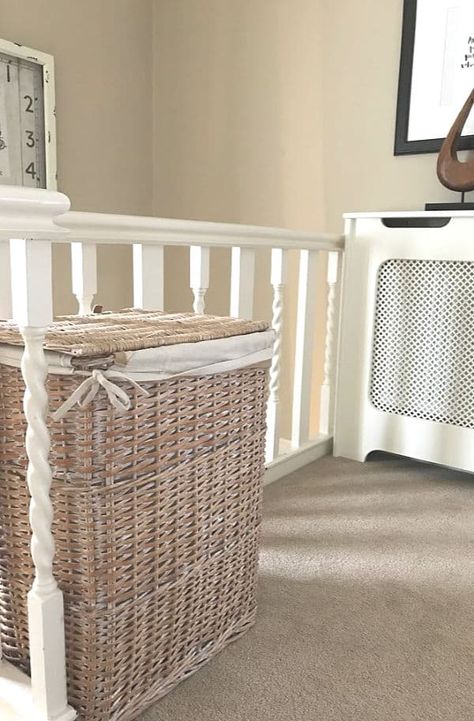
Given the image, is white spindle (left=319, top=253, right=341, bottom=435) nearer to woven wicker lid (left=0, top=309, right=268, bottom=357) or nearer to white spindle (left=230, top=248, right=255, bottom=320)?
white spindle (left=230, top=248, right=255, bottom=320)

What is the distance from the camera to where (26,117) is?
2.21m

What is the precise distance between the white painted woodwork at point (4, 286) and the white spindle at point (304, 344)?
1.00 meters

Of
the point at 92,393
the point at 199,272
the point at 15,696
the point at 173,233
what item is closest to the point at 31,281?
the point at 92,393

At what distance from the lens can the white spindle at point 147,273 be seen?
4.53 feet

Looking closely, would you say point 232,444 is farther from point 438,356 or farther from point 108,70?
point 108,70

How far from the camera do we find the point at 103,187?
257 cm

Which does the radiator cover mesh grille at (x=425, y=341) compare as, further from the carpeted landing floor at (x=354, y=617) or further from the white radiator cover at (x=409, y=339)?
the carpeted landing floor at (x=354, y=617)

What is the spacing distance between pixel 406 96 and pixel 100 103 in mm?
1194

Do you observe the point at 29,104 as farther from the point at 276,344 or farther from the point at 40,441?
the point at 40,441

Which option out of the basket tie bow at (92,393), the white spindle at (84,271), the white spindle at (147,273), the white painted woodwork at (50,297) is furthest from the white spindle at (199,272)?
the basket tie bow at (92,393)

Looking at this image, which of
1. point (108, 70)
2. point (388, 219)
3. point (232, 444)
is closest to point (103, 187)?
point (108, 70)

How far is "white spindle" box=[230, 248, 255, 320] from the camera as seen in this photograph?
1652 mm

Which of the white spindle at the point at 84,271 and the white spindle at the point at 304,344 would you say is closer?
the white spindle at the point at 84,271

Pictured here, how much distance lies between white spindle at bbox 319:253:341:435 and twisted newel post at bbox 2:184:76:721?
1.39 m
